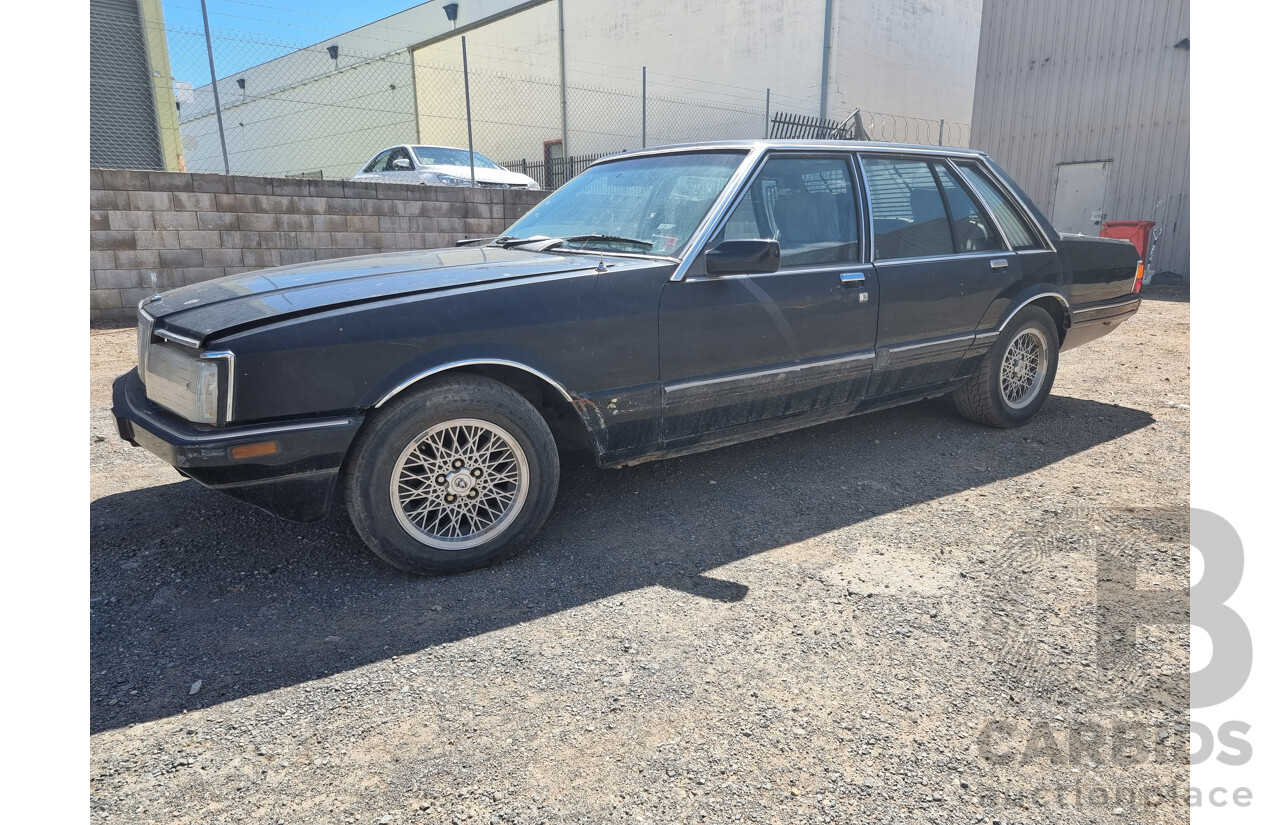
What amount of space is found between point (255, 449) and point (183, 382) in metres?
0.36

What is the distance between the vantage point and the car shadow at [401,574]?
2.43 metres

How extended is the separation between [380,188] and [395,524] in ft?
24.1

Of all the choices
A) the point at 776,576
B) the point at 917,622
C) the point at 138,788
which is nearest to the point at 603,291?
the point at 776,576

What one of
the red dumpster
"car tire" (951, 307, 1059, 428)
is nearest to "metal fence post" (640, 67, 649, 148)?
"car tire" (951, 307, 1059, 428)

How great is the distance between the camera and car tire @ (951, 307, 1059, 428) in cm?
461

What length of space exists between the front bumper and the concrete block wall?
632 centimetres

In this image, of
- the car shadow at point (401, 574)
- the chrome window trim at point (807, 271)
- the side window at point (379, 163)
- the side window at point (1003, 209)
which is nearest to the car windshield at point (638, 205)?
the chrome window trim at point (807, 271)

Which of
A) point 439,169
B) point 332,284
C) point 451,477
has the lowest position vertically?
point 451,477

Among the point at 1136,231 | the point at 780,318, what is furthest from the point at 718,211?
the point at 1136,231

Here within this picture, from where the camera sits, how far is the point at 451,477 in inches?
115

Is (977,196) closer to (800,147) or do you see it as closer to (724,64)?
(800,147)

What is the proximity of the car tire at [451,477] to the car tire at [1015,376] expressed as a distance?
→ 287 centimetres

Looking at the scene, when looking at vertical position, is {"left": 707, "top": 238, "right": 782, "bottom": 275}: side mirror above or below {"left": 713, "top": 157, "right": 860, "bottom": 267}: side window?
below

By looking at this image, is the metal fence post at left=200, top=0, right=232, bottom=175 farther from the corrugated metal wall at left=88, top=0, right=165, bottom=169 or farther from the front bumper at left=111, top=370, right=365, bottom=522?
the front bumper at left=111, top=370, right=365, bottom=522
